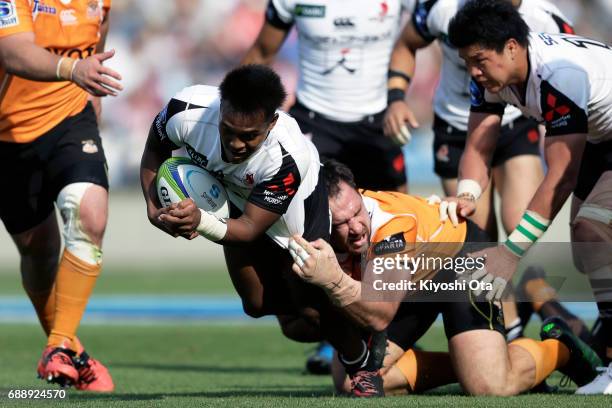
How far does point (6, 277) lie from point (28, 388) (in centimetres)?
998

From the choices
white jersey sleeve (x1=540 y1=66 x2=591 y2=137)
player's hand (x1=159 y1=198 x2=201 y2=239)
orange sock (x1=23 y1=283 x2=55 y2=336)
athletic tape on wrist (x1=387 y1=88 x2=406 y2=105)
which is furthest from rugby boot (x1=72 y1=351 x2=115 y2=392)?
white jersey sleeve (x1=540 y1=66 x2=591 y2=137)

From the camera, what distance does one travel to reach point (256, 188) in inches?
195

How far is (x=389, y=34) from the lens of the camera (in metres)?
7.89

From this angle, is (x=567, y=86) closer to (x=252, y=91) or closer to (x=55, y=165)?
(x=252, y=91)

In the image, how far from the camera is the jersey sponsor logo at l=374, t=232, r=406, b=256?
5.47m

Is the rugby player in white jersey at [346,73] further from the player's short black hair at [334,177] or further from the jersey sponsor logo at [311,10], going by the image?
the player's short black hair at [334,177]

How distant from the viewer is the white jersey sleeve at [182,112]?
509cm

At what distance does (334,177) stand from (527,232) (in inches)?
40.3

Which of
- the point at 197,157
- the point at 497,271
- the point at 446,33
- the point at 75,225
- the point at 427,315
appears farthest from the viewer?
the point at 446,33

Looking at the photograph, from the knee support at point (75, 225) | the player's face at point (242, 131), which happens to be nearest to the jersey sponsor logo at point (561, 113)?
the player's face at point (242, 131)

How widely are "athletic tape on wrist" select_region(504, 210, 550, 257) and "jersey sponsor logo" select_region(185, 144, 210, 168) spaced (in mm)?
1526

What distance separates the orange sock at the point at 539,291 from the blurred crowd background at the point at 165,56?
28.7 feet

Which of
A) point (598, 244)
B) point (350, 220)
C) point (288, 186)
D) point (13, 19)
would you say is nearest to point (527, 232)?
point (598, 244)

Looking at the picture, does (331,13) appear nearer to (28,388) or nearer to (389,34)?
(389,34)
